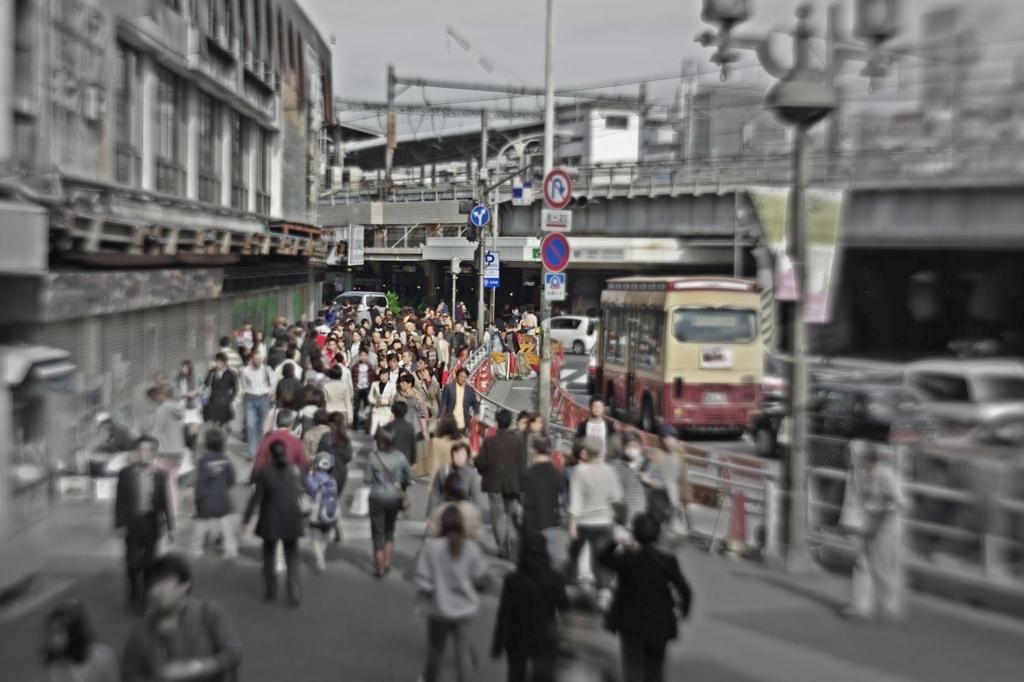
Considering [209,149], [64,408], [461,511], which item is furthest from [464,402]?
[209,149]

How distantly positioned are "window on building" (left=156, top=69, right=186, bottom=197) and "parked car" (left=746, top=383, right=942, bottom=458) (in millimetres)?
14479

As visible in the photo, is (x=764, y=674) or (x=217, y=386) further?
(x=217, y=386)

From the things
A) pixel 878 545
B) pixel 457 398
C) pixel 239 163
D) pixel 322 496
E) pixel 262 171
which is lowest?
pixel 878 545

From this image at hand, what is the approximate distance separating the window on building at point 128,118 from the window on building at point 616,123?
67.0 meters

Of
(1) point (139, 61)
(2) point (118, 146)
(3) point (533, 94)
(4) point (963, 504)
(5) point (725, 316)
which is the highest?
(3) point (533, 94)

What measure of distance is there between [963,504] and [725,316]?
12.1 meters

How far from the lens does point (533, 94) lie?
69.3 meters

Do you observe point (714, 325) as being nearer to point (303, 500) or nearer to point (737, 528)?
point (737, 528)

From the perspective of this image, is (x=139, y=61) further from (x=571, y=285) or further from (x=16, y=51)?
(x=571, y=285)

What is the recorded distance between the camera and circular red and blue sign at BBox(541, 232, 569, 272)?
17.8 metres

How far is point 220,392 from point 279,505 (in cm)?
824

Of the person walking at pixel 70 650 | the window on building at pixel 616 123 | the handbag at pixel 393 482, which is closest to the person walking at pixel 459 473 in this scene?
the handbag at pixel 393 482

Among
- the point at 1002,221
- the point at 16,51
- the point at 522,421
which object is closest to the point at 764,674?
Answer: the point at 522,421

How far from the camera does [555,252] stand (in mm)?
17844
